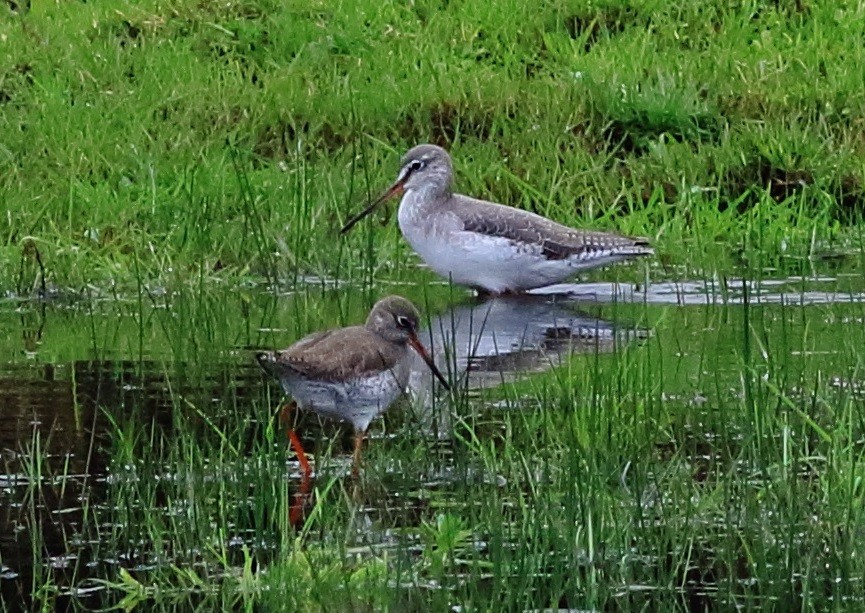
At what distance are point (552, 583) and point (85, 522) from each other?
4.48ft

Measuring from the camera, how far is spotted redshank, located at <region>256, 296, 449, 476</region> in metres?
6.23

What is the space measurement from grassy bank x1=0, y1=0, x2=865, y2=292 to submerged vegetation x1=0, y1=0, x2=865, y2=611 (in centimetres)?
3

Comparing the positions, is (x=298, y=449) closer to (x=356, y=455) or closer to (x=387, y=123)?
(x=356, y=455)

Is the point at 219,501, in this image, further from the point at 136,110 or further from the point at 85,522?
the point at 136,110

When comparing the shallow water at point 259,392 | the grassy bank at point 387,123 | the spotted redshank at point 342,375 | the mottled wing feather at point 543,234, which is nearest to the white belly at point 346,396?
the spotted redshank at point 342,375

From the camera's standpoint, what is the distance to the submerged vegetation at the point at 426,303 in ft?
16.0

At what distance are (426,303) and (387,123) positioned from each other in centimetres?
505

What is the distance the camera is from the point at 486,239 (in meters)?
10.2

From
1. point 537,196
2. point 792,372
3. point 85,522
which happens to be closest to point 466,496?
point 85,522

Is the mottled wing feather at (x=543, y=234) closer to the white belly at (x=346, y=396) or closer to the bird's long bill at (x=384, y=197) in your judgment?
the bird's long bill at (x=384, y=197)

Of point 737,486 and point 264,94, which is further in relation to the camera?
point 264,94

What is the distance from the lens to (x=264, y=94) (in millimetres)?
12047

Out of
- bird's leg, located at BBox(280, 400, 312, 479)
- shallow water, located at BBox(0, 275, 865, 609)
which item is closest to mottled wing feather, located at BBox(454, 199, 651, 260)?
shallow water, located at BBox(0, 275, 865, 609)

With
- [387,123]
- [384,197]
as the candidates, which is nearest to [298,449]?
[384,197]
